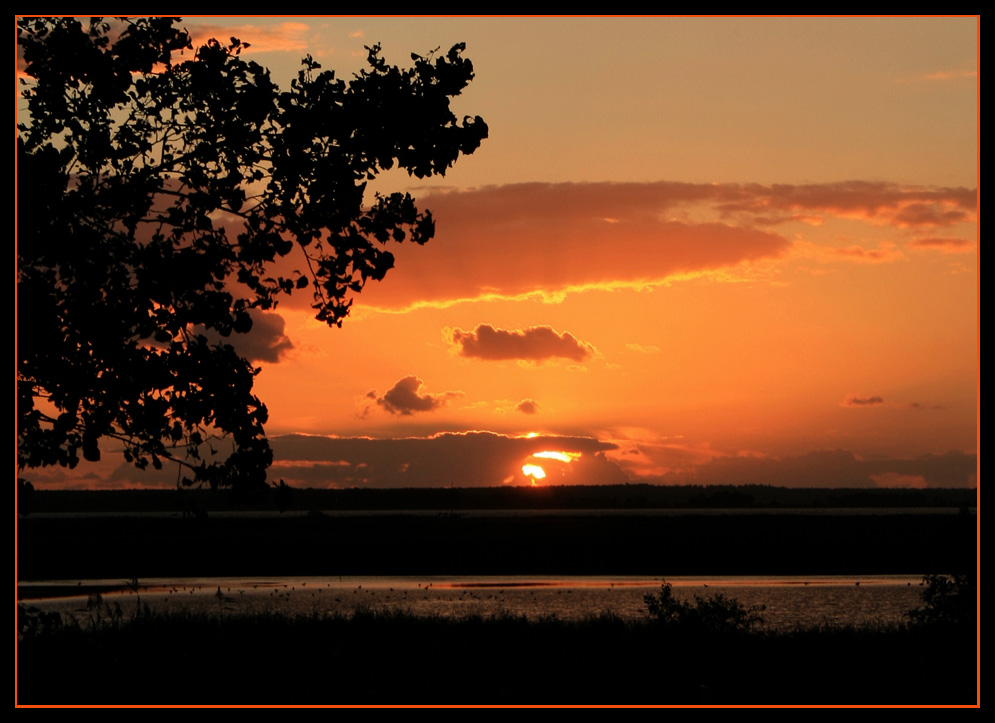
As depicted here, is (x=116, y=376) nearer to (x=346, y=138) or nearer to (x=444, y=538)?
(x=346, y=138)

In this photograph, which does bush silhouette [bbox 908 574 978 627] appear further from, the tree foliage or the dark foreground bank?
the tree foliage

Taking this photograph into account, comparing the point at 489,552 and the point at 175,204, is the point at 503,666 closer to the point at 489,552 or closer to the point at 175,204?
the point at 175,204

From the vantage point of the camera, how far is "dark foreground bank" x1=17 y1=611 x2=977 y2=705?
1961cm

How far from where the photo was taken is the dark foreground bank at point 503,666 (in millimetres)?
19609

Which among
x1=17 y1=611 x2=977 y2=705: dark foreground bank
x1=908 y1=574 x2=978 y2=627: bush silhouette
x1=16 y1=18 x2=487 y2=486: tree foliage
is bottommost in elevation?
x1=17 y1=611 x2=977 y2=705: dark foreground bank

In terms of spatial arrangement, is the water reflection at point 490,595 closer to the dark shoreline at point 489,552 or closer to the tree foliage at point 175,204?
the dark shoreline at point 489,552

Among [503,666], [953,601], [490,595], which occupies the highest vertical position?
[953,601]

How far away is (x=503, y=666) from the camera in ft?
73.4

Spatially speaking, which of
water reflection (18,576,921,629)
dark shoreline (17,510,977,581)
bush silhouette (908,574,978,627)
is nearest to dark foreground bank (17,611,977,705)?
bush silhouette (908,574,978,627)

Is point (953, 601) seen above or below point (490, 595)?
above

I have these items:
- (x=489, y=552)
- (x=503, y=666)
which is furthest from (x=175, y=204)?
(x=489, y=552)

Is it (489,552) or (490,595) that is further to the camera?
(489,552)

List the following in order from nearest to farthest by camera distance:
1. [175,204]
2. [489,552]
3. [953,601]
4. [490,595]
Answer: [175,204]
[953,601]
[490,595]
[489,552]
